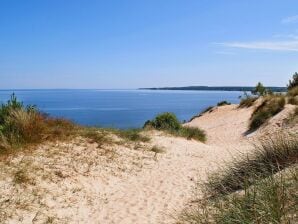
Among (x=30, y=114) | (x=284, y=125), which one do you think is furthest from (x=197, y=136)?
(x=30, y=114)

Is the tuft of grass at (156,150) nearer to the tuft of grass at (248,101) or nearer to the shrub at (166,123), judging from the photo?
the shrub at (166,123)

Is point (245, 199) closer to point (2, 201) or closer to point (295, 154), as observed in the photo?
point (295, 154)

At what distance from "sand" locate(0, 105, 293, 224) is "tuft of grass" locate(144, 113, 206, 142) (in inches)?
163

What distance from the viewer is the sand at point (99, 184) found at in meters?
7.84

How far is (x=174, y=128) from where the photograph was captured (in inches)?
838

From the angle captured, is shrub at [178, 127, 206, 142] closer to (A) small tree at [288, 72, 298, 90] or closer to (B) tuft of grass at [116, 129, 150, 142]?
(B) tuft of grass at [116, 129, 150, 142]

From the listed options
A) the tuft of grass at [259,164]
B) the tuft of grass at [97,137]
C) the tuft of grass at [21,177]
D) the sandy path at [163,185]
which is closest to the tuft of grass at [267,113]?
the sandy path at [163,185]

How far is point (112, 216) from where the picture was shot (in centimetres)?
801

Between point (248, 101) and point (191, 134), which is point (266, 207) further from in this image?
point (248, 101)

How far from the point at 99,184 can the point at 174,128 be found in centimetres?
1136

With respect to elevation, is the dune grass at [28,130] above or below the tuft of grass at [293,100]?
below

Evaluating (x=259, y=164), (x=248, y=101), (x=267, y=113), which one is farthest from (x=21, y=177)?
(x=248, y=101)

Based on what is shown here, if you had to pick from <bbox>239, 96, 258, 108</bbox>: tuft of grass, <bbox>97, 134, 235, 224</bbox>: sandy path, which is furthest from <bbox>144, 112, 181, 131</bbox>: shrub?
<bbox>239, 96, 258, 108</bbox>: tuft of grass

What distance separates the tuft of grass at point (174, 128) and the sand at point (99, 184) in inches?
163
